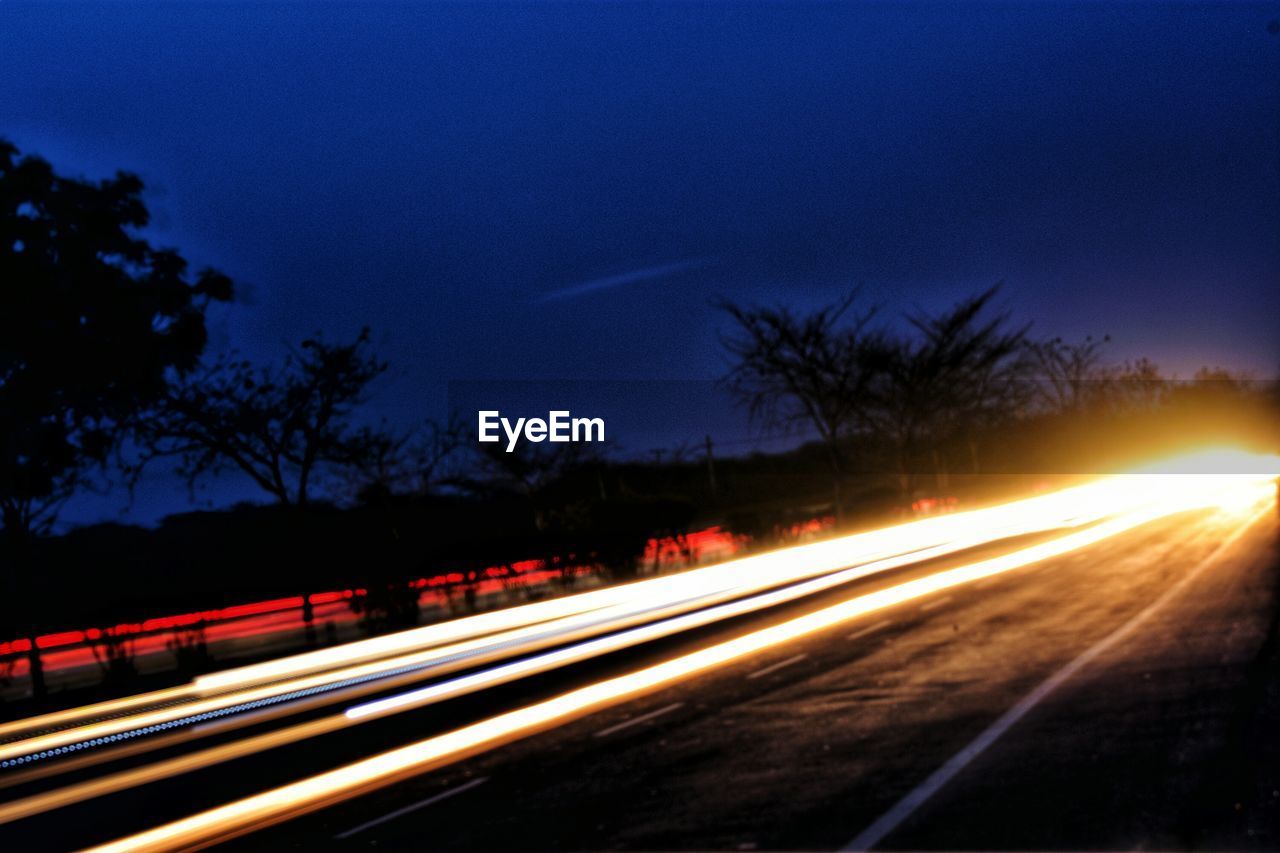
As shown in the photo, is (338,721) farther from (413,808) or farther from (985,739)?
(985,739)

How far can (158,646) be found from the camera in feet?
63.1

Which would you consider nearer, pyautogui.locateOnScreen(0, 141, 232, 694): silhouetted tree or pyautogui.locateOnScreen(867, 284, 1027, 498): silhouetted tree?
pyautogui.locateOnScreen(0, 141, 232, 694): silhouetted tree

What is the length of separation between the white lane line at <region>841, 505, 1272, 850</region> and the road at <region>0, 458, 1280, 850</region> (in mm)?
32

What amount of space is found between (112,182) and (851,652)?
12341 mm

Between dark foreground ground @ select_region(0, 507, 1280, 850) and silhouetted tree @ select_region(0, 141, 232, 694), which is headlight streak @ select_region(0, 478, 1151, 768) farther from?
silhouetted tree @ select_region(0, 141, 232, 694)

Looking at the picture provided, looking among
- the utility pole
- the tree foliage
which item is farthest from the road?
the utility pole

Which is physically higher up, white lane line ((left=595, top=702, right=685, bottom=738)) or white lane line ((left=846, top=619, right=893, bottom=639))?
white lane line ((left=846, top=619, right=893, bottom=639))

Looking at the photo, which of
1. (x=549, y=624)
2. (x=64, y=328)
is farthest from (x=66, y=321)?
(x=549, y=624)

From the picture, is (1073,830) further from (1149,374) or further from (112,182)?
(1149,374)

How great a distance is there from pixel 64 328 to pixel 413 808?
11735 mm

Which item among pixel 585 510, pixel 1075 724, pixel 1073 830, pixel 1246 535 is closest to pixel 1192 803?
pixel 1073 830

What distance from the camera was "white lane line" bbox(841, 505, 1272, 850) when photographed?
24.8 feet

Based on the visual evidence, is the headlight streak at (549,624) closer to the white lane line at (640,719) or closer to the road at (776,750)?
the road at (776,750)

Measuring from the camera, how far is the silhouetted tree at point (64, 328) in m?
17.8
